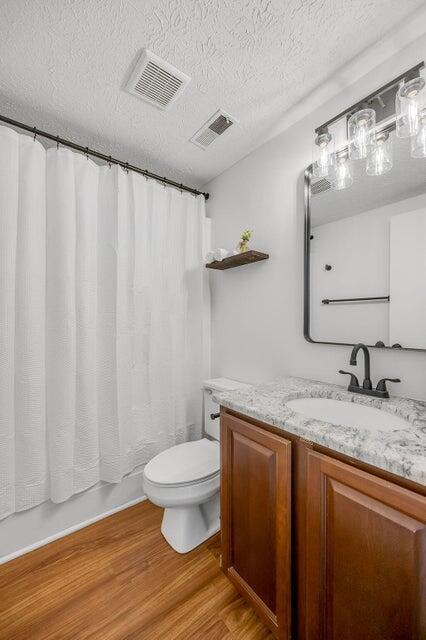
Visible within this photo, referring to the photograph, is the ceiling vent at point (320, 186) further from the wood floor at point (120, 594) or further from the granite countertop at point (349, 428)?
the wood floor at point (120, 594)

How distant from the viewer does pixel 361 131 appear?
1233 mm

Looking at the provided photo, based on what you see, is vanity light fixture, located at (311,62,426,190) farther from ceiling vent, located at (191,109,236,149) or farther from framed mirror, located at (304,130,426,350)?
ceiling vent, located at (191,109,236,149)

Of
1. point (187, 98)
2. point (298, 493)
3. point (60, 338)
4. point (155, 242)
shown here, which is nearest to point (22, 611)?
point (60, 338)

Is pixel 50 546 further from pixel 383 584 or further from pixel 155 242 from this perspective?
pixel 155 242

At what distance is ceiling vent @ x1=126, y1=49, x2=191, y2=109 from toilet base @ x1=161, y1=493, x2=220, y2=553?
213cm

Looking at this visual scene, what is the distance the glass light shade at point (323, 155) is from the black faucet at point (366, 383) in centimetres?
90

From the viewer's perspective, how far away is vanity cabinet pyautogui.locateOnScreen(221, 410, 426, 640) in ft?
2.15

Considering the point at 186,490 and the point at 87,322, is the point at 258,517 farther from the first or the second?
the point at 87,322

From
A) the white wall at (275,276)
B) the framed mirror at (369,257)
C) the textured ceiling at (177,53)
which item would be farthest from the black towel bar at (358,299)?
the textured ceiling at (177,53)

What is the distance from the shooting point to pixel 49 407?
1500 mm

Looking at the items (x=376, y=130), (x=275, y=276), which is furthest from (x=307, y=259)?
(x=376, y=130)

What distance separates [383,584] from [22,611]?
1.45 meters

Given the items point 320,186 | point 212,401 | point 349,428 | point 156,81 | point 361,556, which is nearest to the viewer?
point 361,556

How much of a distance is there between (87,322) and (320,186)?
150 cm
